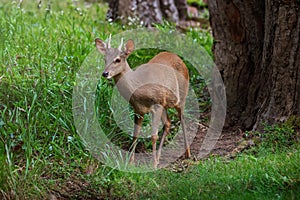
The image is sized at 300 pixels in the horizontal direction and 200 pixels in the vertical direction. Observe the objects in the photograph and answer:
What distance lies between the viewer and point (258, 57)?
646 cm

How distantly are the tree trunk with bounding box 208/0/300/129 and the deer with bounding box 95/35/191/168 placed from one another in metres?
0.84

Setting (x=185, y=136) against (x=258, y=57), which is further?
(x=258, y=57)

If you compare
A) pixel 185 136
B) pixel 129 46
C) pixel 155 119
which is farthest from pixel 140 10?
pixel 129 46

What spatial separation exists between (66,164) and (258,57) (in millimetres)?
2336

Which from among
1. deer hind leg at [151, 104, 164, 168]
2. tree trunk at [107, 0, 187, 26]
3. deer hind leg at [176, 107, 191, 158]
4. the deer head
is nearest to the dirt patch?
deer hind leg at [176, 107, 191, 158]

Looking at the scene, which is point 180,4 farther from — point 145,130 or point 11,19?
point 145,130

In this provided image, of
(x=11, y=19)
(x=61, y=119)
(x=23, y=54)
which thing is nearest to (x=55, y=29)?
(x=11, y=19)

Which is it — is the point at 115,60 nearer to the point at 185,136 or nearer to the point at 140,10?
the point at 185,136

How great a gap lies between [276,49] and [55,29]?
335 cm

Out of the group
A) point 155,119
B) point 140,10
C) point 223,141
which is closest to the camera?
point 155,119

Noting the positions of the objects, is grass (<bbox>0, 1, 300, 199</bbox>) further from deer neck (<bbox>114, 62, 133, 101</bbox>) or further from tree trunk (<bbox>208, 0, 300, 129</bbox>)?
deer neck (<bbox>114, 62, 133, 101</bbox>)

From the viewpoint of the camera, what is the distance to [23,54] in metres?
6.86

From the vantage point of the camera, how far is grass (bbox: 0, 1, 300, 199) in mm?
4805

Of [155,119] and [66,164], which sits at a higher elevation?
[155,119]
